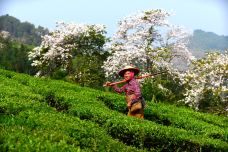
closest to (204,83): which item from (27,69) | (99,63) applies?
(99,63)

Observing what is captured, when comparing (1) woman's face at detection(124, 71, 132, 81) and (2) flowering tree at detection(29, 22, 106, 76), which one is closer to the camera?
(1) woman's face at detection(124, 71, 132, 81)

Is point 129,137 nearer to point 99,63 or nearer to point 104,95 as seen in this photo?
point 104,95

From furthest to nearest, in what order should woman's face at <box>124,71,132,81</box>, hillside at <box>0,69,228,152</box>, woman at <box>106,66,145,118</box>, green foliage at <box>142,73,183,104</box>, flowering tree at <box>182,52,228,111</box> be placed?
flowering tree at <box>182,52,228,111</box>, green foliage at <box>142,73,183,104</box>, woman's face at <box>124,71,132,81</box>, woman at <box>106,66,145,118</box>, hillside at <box>0,69,228,152</box>

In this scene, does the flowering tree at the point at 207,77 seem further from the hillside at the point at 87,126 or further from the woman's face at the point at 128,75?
the woman's face at the point at 128,75

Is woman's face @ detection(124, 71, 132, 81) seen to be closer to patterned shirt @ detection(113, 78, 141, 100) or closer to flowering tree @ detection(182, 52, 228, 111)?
patterned shirt @ detection(113, 78, 141, 100)

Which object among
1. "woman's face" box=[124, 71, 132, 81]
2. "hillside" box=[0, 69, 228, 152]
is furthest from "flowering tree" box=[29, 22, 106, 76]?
"woman's face" box=[124, 71, 132, 81]

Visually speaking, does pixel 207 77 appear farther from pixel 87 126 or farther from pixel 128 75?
pixel 87 126

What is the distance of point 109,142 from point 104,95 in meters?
10.9

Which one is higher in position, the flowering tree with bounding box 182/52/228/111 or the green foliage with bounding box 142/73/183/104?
the flowering tree with bounding box 182/52/228/111

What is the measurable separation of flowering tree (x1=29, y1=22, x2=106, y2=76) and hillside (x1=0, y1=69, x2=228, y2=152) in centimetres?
2085

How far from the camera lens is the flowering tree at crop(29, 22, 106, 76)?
45281 mm

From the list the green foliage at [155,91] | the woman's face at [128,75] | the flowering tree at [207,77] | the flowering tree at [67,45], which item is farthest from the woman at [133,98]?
the flowering tree at [67,45]

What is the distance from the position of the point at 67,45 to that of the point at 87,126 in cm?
3279

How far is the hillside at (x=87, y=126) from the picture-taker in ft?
35.5
